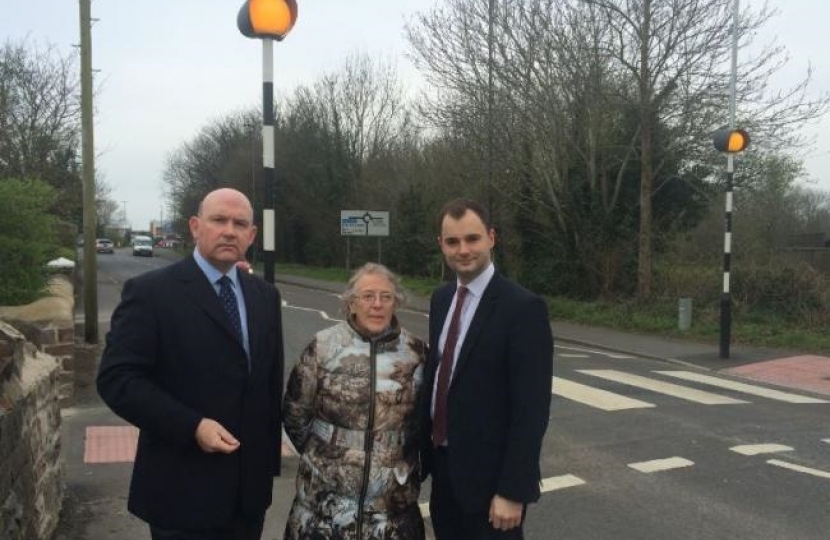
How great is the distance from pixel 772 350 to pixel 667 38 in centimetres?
726

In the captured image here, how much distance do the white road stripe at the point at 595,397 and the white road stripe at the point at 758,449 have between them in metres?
1.70

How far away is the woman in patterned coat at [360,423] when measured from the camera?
2.66 meters

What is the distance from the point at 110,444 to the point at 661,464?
180 inches

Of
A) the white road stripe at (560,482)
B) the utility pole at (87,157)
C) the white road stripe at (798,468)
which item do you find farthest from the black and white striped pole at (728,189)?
the utility pole at (87,157)

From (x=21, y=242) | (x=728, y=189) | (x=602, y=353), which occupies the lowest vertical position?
(x=602, y=353)

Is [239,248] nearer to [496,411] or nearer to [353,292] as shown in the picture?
[353,292]

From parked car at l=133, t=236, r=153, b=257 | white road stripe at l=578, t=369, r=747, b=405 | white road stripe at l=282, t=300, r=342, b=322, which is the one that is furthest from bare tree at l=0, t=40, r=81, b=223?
parked car at l=133, t=236, r=153, b=257

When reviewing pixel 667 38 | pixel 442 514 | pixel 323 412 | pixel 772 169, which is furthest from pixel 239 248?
pixel 772 169

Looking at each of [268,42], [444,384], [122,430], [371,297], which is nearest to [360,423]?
[444,384]

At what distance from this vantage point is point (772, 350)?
43.8 ft

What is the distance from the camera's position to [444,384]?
2682 mm

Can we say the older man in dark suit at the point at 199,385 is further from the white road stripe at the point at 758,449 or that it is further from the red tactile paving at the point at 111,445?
the white road stripe at the point at 758,449

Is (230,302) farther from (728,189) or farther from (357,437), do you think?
(728,189)

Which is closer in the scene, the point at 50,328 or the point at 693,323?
the point at 50,328
